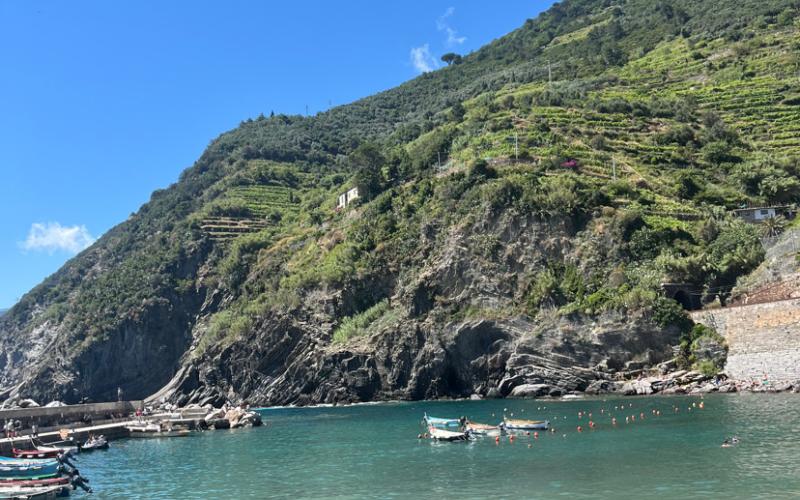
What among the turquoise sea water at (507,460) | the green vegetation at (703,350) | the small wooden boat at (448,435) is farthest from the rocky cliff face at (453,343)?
the small wooden boat at (448,435)

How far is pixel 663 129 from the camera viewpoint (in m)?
113

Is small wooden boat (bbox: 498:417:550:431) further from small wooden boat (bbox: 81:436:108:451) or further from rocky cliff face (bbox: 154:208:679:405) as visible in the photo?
small wooden boat (bbox: 81:436:108:451)

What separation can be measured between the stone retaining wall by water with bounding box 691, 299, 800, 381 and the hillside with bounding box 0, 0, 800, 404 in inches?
231

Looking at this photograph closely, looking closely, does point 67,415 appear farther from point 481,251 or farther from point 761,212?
point 761,212

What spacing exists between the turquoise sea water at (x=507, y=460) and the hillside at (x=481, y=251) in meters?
18.5

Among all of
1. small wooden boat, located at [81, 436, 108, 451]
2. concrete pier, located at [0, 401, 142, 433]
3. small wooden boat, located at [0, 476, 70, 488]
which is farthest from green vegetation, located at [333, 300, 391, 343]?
small wooden boat, located at [0, 476, 70, 488]

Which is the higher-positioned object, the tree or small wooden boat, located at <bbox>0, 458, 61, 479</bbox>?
the tree

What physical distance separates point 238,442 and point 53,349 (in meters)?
99.3

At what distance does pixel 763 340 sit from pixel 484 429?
30.9 m

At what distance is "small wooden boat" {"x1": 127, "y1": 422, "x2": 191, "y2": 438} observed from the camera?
6894 centimetres

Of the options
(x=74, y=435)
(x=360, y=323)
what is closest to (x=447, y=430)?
(x=74, y=435)

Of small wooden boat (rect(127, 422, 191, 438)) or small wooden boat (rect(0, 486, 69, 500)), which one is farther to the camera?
small wooden boat (rect(127, 422, 191, 438))

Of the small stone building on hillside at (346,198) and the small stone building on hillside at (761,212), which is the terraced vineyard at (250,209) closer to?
the small stone building on hillside at (346,198)

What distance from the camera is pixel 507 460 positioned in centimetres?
3906
